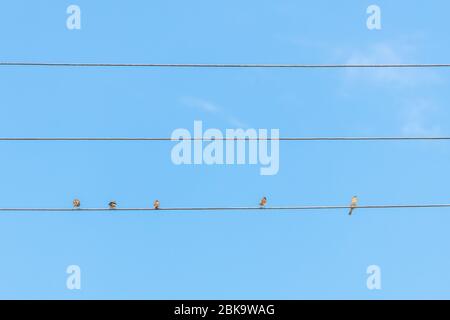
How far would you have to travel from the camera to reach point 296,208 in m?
14.8

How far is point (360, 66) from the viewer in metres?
14.4
